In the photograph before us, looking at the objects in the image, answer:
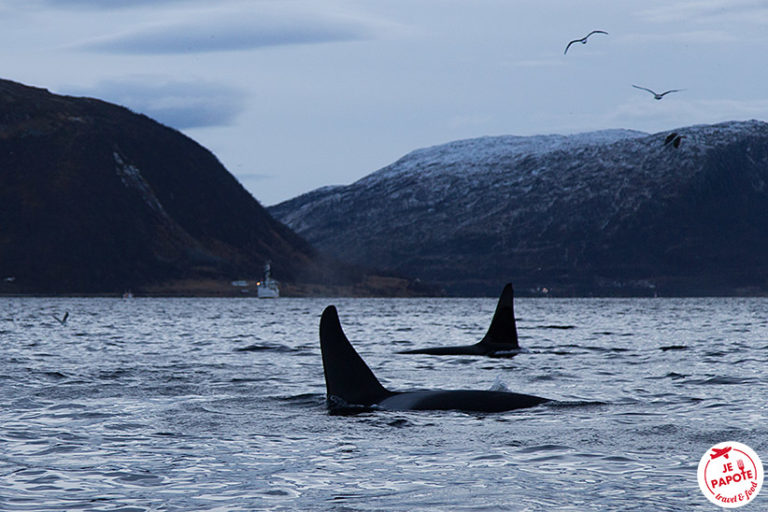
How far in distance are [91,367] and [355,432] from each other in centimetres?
1564

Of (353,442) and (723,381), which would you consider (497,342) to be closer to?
(723,381)

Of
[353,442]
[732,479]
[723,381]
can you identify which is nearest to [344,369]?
[353,442]

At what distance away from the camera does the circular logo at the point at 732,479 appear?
8430mm

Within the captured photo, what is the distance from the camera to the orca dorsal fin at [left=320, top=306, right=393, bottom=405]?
1644 cm

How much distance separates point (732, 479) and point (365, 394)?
878 centimetres

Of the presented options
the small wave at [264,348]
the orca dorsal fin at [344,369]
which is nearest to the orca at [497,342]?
the small wave at [264,348]

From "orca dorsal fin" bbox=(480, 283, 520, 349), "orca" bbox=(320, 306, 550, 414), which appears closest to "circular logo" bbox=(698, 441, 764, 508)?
"orca" bbox=(320, 306, 550, 414)

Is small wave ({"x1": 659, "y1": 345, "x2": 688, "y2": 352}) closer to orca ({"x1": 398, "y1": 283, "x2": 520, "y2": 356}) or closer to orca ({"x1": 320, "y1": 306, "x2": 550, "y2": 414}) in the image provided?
orca ({"x1": 398, "y1": 283, "x2": 520, "y2": 356})

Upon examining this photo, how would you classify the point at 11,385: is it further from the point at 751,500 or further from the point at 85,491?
the point at 751,500

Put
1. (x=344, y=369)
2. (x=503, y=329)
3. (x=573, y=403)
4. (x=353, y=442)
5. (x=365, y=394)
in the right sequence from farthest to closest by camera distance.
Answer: (x=503, y=329), (x=573, y=403), (x=365, y=394), (x=344, y=369), (x=353, y=442)

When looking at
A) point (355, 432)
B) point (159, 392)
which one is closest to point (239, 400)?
point (159, 392)

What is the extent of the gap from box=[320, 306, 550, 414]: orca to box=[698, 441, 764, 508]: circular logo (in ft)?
18.2

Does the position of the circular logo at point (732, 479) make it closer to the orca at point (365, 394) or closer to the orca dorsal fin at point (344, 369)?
the orca at point (365, 394)

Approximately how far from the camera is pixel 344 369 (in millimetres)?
16578
